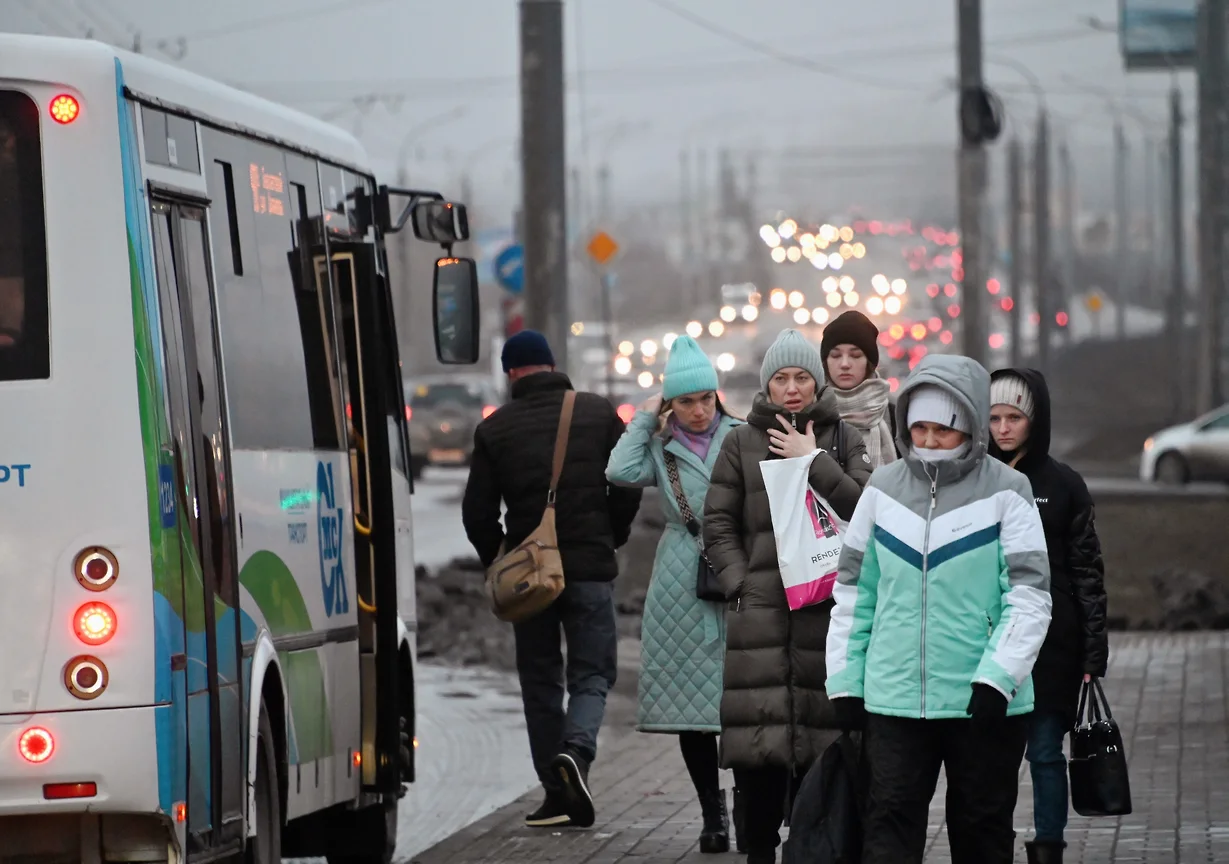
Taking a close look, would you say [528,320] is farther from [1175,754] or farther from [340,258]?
[340,258]

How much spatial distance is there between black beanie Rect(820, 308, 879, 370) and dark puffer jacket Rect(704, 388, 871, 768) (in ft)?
2.36

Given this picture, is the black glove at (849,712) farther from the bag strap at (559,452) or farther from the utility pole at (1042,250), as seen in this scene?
the utility pole at (1042,250)

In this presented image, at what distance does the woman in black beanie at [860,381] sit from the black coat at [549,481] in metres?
1.38

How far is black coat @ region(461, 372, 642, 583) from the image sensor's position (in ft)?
30.9

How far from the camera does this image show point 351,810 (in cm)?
853

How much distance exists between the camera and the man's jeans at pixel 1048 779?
753 centimetres

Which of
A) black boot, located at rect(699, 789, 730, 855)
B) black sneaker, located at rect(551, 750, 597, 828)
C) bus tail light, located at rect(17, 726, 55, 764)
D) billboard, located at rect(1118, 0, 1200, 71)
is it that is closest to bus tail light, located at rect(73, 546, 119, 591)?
bus tail light, located at rect(17, 726, 55, 764)

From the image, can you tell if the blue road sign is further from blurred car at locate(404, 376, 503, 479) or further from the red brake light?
the red brake light

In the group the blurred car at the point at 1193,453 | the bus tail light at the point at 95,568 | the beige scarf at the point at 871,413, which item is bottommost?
the blurred car at the point at 1193,453

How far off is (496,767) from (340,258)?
164 inches

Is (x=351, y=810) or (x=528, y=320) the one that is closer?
(x=351, y=810)

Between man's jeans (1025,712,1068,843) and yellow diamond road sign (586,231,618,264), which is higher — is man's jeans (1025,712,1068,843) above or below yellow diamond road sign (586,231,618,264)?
below

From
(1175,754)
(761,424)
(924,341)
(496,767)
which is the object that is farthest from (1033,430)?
(924,341)

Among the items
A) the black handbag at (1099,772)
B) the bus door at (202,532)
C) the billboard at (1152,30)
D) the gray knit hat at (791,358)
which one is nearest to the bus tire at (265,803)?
the bus door at (202,532)
